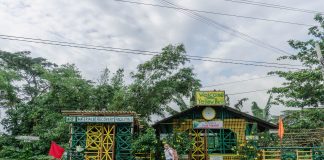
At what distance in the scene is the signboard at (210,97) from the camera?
61.0ft

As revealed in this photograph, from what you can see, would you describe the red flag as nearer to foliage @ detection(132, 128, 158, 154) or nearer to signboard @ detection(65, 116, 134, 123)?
signboard @ detection(65, 116, 134, 123)

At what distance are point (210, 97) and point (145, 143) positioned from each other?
4.51 meters

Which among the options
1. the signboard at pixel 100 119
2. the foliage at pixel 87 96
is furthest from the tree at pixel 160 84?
the signboard at pixel 100 119

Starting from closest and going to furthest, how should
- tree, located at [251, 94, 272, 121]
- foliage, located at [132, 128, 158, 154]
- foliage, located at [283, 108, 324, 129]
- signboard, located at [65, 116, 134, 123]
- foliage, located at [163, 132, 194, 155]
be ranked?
signboard, located at [65, 116, 134, 123]
foliage, located at [132, 128, 158, 154]
foliage, located at [163, 132, 194, 155]
foliage, located at [283, 108, 324, 129]
tree, located at [251, 94, 272, 121]

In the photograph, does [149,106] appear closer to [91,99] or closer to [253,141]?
[91,99]

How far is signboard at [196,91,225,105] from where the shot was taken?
18594mm

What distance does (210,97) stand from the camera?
1875cm

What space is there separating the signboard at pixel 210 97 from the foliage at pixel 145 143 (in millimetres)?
3365

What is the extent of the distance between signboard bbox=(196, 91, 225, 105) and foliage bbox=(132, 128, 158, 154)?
11.0ft

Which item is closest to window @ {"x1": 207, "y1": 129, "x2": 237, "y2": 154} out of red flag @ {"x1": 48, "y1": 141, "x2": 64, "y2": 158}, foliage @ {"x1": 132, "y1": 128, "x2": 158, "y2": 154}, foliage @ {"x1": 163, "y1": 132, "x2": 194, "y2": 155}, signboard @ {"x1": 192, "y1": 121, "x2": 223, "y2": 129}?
signboard @ {"x1": 192, "y1": 121, "x2": 223, "y2": 129}

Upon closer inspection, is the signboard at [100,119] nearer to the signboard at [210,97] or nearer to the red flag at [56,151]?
the red flag at [56,151]

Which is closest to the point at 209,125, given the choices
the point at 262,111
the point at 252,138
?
the point at 252,138

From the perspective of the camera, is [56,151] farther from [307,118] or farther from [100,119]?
[307,118]

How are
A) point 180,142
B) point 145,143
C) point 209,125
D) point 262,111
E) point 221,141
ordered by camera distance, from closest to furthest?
1. point 145,143
2. point 180,142
3. point 209,125
4. point 221,141
5. point 262,111
